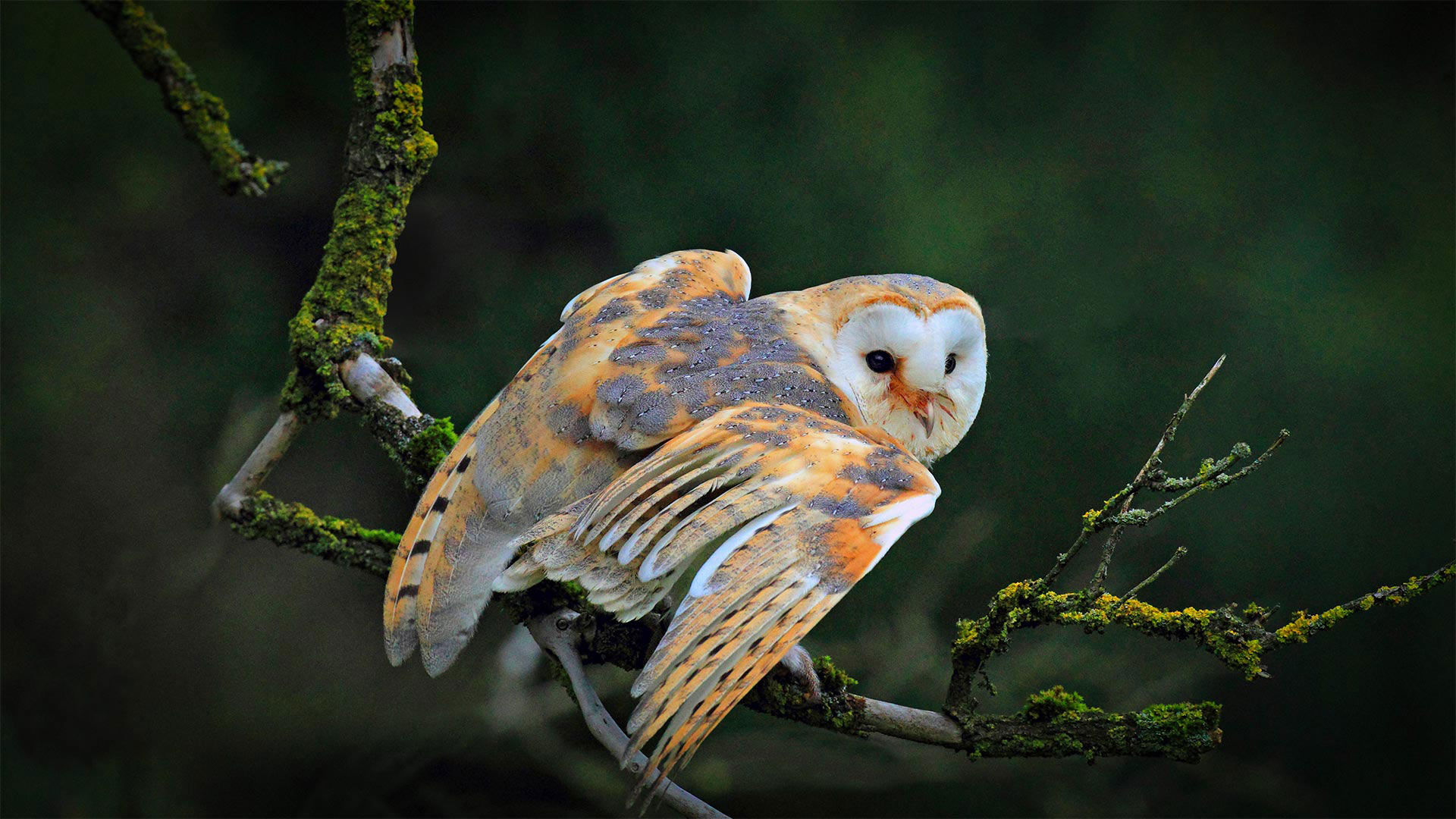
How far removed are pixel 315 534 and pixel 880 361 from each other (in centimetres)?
75

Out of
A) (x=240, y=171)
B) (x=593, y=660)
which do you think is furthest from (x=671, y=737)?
(x=240, y=171)

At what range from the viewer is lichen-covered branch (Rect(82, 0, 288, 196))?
93cm

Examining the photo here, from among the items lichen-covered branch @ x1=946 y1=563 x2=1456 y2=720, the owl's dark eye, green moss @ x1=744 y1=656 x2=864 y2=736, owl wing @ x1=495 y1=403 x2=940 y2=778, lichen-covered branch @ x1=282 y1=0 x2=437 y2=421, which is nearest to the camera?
owl wing @ x1=495 y1=403 x2=940 y2=778

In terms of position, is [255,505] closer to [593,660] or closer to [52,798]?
[593,660]

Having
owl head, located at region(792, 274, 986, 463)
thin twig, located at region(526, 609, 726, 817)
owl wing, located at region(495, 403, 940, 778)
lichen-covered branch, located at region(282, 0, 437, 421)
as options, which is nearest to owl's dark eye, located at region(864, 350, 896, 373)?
owl head, located at region(792, 274, 986, 463)

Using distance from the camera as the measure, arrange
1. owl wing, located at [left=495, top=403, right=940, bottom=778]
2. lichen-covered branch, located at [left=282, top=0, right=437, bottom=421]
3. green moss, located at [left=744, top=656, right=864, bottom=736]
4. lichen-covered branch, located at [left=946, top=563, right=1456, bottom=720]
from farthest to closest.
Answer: lichen-covered branch, located at [left=282, top=0, right=437, bottom=421], green moss, located at [left=744, top=656, right=864, bottom=736], lichen-covered branch, located at [left=946, top=563, right=1456, bottom=720], owl wing, located at [left=495, top=403, right=940, bottom=778]

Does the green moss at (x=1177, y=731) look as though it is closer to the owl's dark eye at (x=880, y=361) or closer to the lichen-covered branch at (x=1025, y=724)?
the lichen-covered branch at (x=1025, y=724)

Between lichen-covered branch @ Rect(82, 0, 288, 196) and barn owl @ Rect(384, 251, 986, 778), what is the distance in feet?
1.18

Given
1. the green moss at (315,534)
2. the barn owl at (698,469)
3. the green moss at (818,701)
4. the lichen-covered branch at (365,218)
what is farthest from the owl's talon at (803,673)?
the lichen-covered branch at (365,218)

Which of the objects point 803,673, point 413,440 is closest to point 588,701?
point 803,673

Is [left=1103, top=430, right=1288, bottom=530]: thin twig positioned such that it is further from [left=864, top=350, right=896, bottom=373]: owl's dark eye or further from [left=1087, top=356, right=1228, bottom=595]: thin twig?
[left=864, top=350, right=896, bottom=373]: owl's dark eye

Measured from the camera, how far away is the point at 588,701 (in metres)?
1.07

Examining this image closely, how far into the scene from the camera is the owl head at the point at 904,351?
3.70 feet

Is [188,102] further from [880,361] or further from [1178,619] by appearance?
[1178,619]
